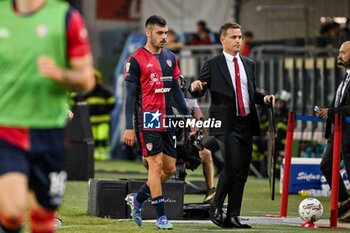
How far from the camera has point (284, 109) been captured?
73.7 feet

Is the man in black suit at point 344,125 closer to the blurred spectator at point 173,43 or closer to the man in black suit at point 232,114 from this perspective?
the man in black suit at point 232,114

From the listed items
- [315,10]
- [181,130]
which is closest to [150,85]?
[181,130]

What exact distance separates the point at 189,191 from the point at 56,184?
9901mm

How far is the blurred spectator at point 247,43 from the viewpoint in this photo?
946 inches

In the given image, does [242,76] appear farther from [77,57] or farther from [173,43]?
[173,43]

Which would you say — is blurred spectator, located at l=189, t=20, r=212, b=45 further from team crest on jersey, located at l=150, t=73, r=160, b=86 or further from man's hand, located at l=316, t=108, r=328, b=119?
team crest on jersey, located at l=150, t=73, r=160, b=86

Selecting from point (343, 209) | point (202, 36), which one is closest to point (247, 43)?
point (202, 36)

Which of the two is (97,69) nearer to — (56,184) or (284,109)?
(284,109)

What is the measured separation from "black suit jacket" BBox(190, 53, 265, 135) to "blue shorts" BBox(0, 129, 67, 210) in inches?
204

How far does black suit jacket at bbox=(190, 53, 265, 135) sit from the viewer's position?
13.4 meters

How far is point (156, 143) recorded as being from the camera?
13.0 metres

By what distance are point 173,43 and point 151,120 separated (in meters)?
12.4

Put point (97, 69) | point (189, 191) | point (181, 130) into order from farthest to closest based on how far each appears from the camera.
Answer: point (97, 69), point (189, 191), point (181, 130)

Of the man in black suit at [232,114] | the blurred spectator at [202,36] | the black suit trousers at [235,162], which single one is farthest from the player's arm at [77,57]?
the blurred spectator at [202,36]
